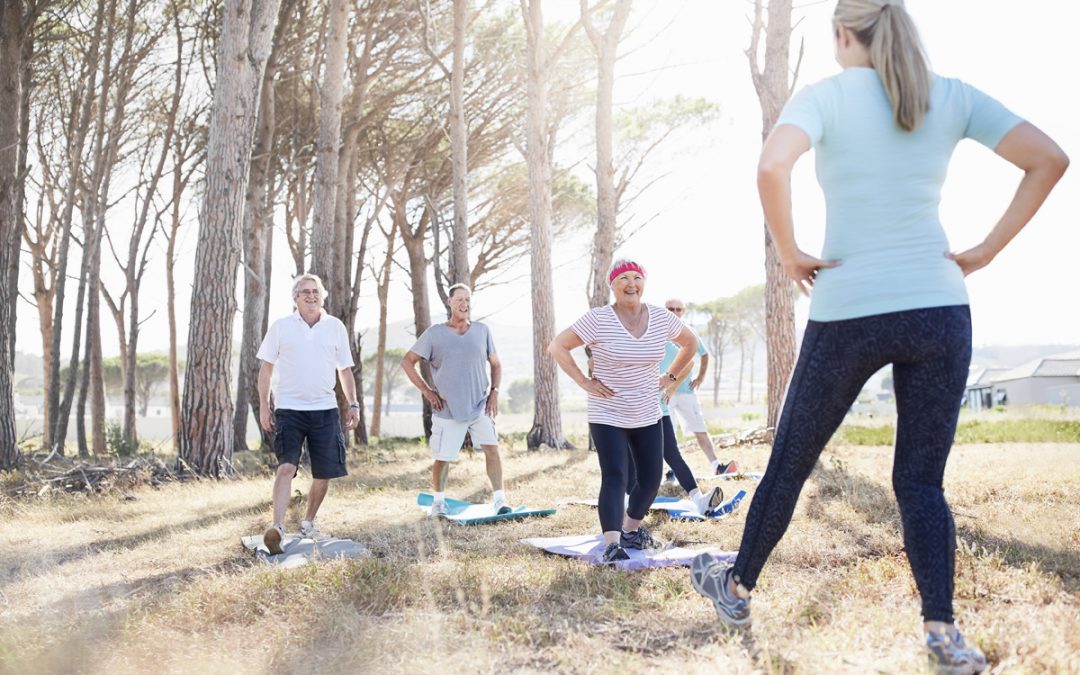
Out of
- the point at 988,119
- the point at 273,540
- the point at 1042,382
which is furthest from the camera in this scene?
the point at 1042,382

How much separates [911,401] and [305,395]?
3.98 m

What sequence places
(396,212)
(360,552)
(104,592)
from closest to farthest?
(104,592) → (360,552) → (396,212)

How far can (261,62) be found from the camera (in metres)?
9.54

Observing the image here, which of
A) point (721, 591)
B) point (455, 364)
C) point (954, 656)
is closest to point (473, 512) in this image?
point (455, 364)

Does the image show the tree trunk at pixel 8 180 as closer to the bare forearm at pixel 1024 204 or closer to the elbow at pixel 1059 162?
the bare forearm at pixel 1024 204

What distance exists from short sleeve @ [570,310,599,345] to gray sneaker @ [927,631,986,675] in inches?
95.1

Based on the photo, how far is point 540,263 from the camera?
1292 centimetres

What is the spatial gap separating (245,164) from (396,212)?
8846 mm

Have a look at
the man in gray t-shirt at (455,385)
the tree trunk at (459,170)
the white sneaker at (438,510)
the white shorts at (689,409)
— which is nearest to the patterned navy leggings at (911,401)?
the man in gray t-shirt at (455,385)

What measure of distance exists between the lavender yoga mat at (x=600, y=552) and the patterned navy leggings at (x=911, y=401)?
1.63 m

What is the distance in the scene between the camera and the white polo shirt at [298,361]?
5.44 m

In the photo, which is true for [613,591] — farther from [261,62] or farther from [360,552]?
[261,62]

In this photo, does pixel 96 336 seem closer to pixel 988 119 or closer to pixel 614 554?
pixel 614 554

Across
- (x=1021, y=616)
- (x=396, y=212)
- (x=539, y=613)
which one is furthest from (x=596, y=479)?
(x=396, y=212)
